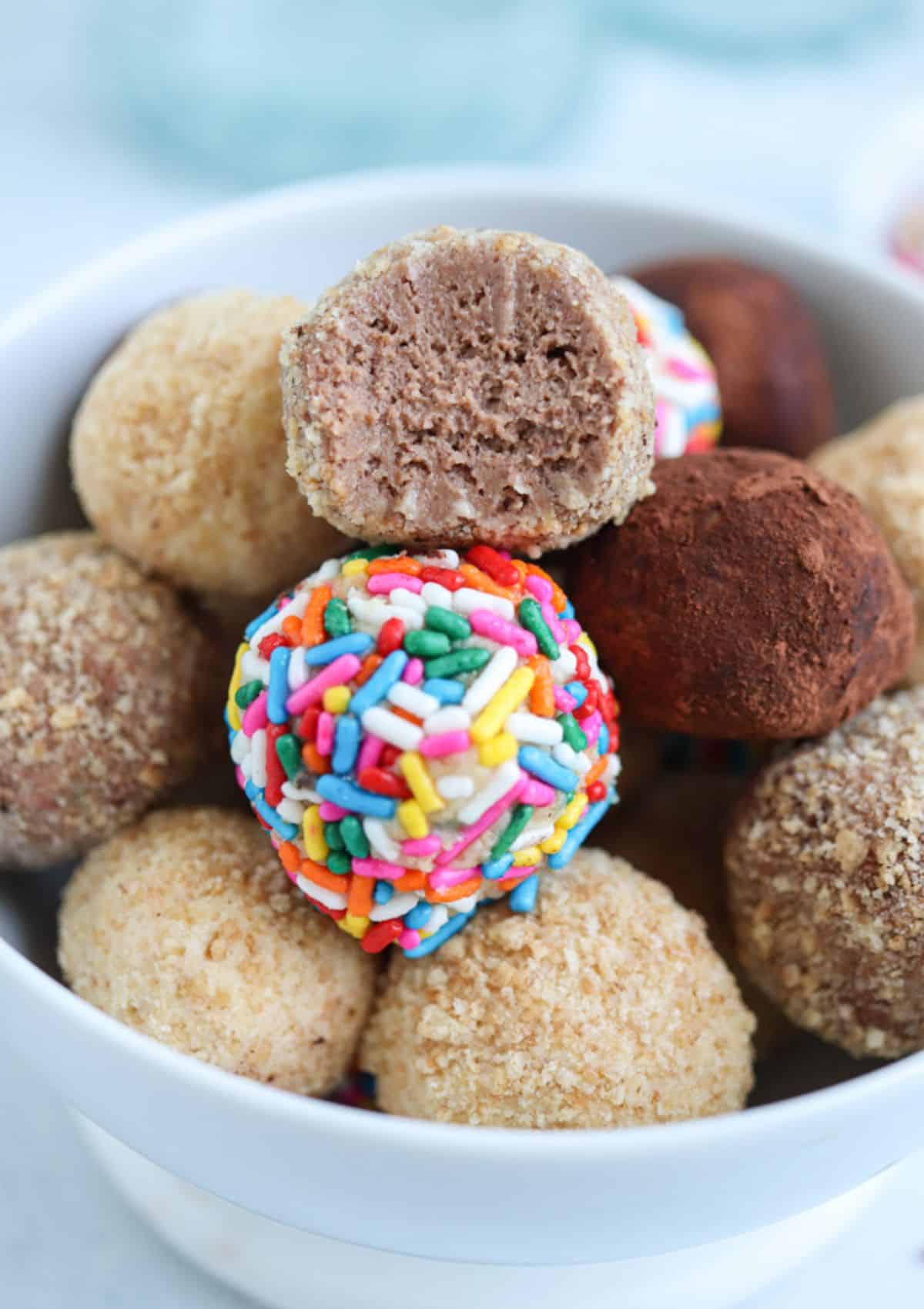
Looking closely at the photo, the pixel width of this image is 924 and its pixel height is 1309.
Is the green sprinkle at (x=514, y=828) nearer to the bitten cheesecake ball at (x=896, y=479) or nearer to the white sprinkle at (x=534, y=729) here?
the white sprinkle at (x=534, y=729)

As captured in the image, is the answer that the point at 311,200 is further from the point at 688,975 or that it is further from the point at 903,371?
the point at 688,975

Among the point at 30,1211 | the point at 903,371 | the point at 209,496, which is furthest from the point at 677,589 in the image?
the point at 30,1211

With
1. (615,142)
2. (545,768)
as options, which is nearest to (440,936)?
(545,768)

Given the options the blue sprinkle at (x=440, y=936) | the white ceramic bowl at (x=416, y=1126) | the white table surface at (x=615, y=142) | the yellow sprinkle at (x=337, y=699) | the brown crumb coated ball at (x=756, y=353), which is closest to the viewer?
the white ceramic bowl at (x=416, y=1126)

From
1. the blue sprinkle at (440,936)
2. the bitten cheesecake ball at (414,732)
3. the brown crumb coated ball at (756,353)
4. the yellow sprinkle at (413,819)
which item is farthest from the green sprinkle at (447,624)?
the brown crumb coated ball at (756,353)

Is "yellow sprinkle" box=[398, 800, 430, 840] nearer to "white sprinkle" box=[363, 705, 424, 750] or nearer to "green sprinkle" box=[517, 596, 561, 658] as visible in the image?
"white sprinkle" box=[363, 705, 424, 750]

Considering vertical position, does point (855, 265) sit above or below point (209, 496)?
above
